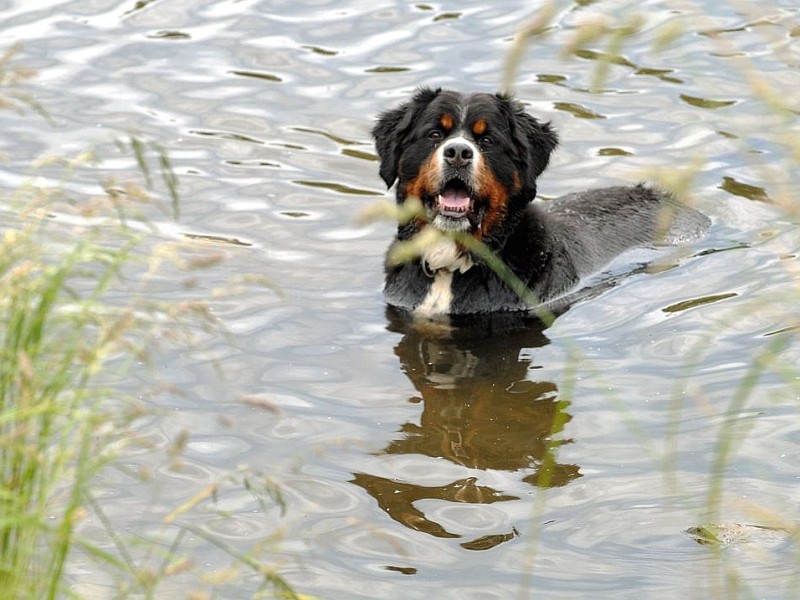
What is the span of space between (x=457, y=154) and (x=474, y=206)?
425 millimetres

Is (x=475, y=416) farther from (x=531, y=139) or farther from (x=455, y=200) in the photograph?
(x=531, y=139)

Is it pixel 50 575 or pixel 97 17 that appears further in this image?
pixel 97 17

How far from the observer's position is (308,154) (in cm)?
1141

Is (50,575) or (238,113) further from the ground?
(50,575)

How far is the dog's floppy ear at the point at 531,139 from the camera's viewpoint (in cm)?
888

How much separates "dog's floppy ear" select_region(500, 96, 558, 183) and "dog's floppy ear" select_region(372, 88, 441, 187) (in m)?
0.50

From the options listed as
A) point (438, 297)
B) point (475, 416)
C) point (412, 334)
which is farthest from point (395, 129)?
point (475, 416)

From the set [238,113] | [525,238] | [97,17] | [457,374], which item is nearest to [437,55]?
[238,113]

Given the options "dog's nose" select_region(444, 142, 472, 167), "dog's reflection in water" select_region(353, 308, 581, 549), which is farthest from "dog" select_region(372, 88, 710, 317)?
"dog's reflection in water" select_region(353, 308, 581, 549)

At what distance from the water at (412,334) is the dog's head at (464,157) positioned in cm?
58

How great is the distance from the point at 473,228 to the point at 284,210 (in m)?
2.08

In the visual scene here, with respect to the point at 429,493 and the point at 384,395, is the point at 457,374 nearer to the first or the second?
the point at 384,395

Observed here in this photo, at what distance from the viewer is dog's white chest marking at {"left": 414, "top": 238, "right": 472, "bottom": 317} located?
8.84 metres

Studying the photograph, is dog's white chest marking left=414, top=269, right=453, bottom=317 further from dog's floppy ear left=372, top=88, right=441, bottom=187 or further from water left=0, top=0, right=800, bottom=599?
dog's floppy ear left=372, top=88, right=441, bottom=187
